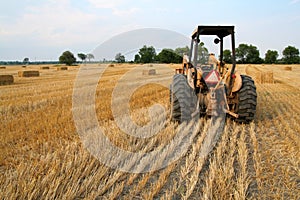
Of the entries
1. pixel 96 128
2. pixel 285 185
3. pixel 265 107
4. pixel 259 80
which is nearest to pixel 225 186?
pixel 285 185

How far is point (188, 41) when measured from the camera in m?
5.83

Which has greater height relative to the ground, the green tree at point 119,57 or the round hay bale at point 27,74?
the green tree at point 119,57

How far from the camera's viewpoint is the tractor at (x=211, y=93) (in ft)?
16.6

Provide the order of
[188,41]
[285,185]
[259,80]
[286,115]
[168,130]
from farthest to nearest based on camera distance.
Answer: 1. [259,80]
2. [286,115]
3. [188,41]
4. [168,130]
5. [285,185]

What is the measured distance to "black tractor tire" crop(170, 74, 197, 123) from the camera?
501 centimetres

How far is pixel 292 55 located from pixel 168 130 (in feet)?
236

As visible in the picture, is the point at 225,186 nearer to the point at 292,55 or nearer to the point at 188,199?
the point at 188,199

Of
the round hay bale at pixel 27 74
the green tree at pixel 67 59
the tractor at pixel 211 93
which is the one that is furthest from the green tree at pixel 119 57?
the green tree at pixel 67 59

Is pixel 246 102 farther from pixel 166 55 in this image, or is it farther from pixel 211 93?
pixel 166 55

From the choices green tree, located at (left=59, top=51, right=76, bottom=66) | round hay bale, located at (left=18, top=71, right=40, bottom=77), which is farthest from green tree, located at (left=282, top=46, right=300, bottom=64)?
round hay bale, located at (left=18, top=71, right=40, bottom=77)

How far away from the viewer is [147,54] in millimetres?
6234

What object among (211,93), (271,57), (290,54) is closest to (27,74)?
(211,93)

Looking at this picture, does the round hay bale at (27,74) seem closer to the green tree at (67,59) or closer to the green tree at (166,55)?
the green tree at (166,55)

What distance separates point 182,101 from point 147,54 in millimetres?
1858
